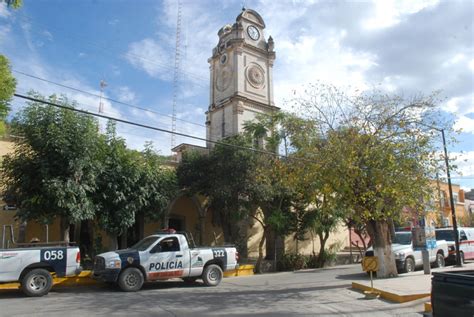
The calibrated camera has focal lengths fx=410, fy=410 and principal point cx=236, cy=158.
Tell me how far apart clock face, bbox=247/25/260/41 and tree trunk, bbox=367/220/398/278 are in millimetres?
29563

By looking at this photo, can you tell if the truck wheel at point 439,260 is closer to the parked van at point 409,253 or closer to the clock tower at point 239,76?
the parked van at point 409,253

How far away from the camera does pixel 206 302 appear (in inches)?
453

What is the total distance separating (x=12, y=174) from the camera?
54.4 ft

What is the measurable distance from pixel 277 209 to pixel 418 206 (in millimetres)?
8775

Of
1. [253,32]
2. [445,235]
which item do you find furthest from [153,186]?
[253,32]

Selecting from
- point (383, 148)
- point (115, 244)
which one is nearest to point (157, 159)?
point (115, 244)

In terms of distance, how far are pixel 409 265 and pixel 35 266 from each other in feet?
49.6

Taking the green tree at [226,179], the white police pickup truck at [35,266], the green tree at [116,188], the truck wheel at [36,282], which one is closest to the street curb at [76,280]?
the white police pickup truck at [35,266]

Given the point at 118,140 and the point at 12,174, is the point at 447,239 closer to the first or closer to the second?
the point at 118,140

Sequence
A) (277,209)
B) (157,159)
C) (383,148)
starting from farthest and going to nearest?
(277,209) → (157,159) → (383,148)

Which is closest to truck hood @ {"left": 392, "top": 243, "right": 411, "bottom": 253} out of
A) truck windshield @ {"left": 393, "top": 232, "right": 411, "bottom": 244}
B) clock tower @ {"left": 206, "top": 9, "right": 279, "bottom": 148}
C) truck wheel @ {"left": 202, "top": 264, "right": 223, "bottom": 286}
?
truck windshield @ {"left": 393, "top": 232, "right": 411, "bottom": 244}

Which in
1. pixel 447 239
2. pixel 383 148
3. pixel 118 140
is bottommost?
pixel 447 239

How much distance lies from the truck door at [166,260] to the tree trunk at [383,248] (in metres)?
7.38

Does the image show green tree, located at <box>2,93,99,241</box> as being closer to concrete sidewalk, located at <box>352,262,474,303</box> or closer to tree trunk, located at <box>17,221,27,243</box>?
tree trunk, located at <box>17,221,27,243</box>
